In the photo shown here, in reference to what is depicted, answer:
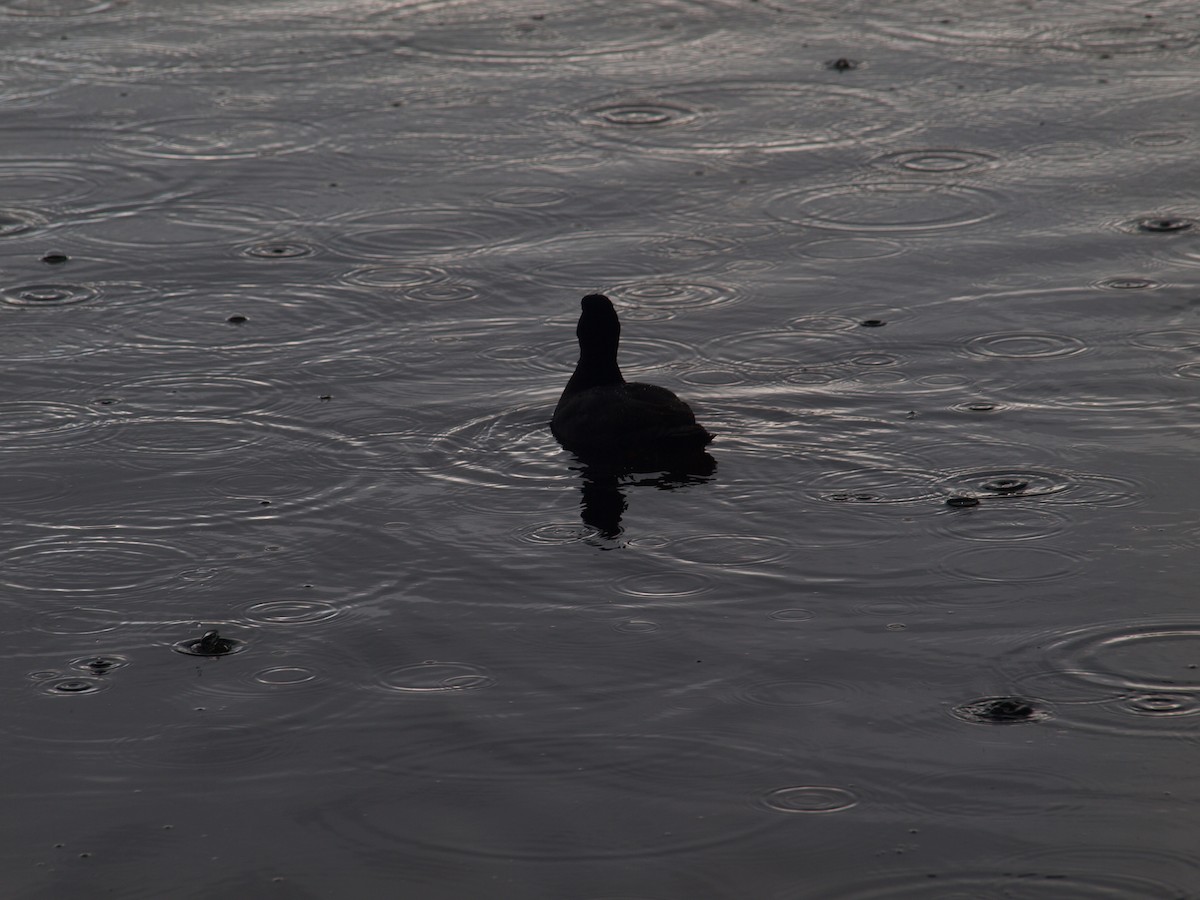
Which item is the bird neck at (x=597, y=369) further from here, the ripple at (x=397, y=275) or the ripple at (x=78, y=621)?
the ripple at (x=78, y=621)

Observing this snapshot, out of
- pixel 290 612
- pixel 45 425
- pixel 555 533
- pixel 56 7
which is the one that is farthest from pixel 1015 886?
pixel 56 7

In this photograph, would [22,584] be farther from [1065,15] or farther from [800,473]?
[1065,15]

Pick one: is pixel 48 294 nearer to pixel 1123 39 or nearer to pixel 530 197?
pixel 530 197

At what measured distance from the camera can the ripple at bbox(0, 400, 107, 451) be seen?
438 inches

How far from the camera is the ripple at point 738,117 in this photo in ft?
54.3

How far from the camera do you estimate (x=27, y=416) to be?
11.5m

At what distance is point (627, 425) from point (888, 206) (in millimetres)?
4978

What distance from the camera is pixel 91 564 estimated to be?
31.4 feet

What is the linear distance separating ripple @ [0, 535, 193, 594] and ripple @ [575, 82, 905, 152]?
810 cm

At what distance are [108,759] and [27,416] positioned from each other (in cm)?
436

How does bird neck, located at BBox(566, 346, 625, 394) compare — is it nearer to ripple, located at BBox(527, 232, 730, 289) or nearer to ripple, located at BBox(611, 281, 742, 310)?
ripple, located at BBox(611, 281, 742, 310)

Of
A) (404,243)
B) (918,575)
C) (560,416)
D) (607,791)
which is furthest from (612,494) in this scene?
(404,243)

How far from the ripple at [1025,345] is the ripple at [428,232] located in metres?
4.08

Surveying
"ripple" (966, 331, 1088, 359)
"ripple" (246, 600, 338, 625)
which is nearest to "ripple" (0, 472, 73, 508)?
"ripple" (246, 600, 338, 625)
